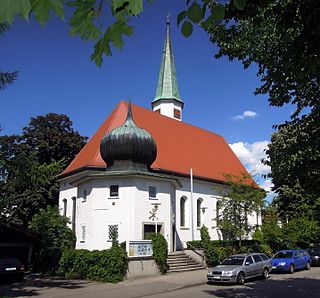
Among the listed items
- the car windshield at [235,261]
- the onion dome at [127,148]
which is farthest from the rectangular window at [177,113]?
the car windshield at [235,261]

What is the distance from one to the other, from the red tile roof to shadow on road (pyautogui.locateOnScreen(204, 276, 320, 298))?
1425 centimetres

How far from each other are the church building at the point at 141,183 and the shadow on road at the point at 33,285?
410 centimetres

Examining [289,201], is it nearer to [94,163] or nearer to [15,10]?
[94,163]

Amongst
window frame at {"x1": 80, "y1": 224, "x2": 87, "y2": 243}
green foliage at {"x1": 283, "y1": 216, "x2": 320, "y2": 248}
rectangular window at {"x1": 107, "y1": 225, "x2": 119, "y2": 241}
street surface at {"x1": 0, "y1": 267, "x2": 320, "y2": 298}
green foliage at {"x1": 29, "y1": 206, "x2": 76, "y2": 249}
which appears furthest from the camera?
green foliage at {"x1": 283, "y1": 216, "x2": 320, "y2": 248}

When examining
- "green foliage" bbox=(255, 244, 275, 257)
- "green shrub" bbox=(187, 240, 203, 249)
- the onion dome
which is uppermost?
the onion dome

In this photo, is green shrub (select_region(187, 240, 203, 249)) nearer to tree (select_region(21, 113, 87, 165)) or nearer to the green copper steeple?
tree (select_region(21, 113, 87, 165))

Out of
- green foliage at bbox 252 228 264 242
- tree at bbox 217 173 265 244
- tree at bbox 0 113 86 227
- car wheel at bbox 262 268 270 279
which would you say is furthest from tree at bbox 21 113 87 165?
car wheel at bbox 262 268 270 279

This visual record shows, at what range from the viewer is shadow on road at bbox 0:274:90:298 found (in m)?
19.1

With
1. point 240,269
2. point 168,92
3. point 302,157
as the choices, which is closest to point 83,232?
point 240,269

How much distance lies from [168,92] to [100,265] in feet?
111

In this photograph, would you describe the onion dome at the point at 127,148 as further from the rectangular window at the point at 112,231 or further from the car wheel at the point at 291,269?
Result: the car wheel at the point at 291,269

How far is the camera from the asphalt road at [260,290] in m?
17.2

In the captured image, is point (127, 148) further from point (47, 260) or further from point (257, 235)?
point (257, 235)

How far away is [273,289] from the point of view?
61.8ft
